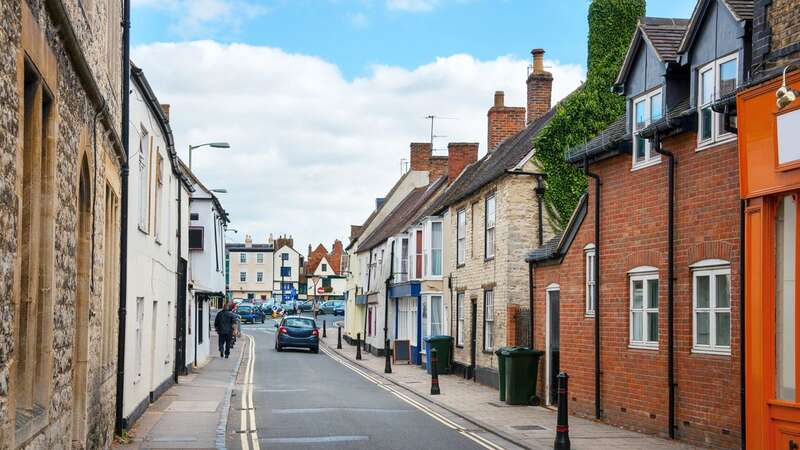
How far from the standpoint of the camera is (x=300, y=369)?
31.2 meters

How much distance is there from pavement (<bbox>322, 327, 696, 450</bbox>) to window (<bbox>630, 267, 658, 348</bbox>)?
158cm

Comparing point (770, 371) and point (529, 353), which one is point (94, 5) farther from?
point (529, 353)

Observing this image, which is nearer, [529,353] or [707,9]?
[707,9]

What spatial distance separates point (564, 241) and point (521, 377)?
3.24m

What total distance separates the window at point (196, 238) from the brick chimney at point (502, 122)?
37.8 ft

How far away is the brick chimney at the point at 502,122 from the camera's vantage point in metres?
35.6

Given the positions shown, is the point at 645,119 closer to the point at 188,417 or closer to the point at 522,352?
the point at 522,352

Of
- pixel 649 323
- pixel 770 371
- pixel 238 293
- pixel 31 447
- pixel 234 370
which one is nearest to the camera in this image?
pixel 31 447

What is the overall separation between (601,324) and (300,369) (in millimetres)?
15968

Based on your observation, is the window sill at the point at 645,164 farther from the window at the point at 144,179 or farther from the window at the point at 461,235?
the window at the point at 461,235

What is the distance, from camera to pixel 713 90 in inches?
543

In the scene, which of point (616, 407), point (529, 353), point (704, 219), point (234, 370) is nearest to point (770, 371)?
point (704, 219)

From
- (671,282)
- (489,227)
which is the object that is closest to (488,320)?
(489,227)

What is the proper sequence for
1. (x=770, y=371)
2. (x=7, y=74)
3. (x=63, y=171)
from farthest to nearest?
(x=770, y=371)
(x=63, y=171)
(x=7, y=74)
